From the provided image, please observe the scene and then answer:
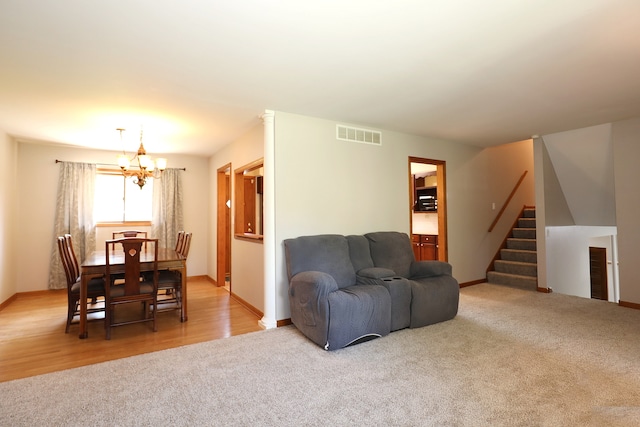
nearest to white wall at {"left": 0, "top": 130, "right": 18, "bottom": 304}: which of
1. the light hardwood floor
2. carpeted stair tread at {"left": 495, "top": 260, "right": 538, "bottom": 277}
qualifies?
the light hardwood floor

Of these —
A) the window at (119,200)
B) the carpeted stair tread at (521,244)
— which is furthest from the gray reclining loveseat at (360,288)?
the window at (119,200)

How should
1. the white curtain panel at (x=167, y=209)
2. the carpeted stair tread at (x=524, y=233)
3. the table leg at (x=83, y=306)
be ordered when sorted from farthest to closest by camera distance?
the carpeted stair tread at (x=524, y=233), the white curtain panel at (x=167, y=209), the table leg at (x=83, y=306)

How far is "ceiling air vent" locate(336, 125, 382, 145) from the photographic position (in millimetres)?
4129

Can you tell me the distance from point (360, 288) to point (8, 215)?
5.27 m

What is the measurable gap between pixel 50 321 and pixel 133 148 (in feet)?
9.91

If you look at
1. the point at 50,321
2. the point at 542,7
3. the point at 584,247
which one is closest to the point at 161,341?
the point at 50,321

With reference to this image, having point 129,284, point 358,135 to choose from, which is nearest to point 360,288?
point 358,135

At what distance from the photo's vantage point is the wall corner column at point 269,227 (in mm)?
3572

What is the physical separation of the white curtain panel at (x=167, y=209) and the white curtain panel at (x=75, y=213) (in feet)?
3.23

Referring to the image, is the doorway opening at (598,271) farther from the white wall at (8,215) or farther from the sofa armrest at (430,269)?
the white wall at (8,215)

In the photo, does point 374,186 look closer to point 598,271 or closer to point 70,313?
point 70,313

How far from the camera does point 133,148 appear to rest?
5.55m

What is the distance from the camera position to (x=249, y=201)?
587 centimetres

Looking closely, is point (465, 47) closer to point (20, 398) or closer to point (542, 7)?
point (542, 7)
